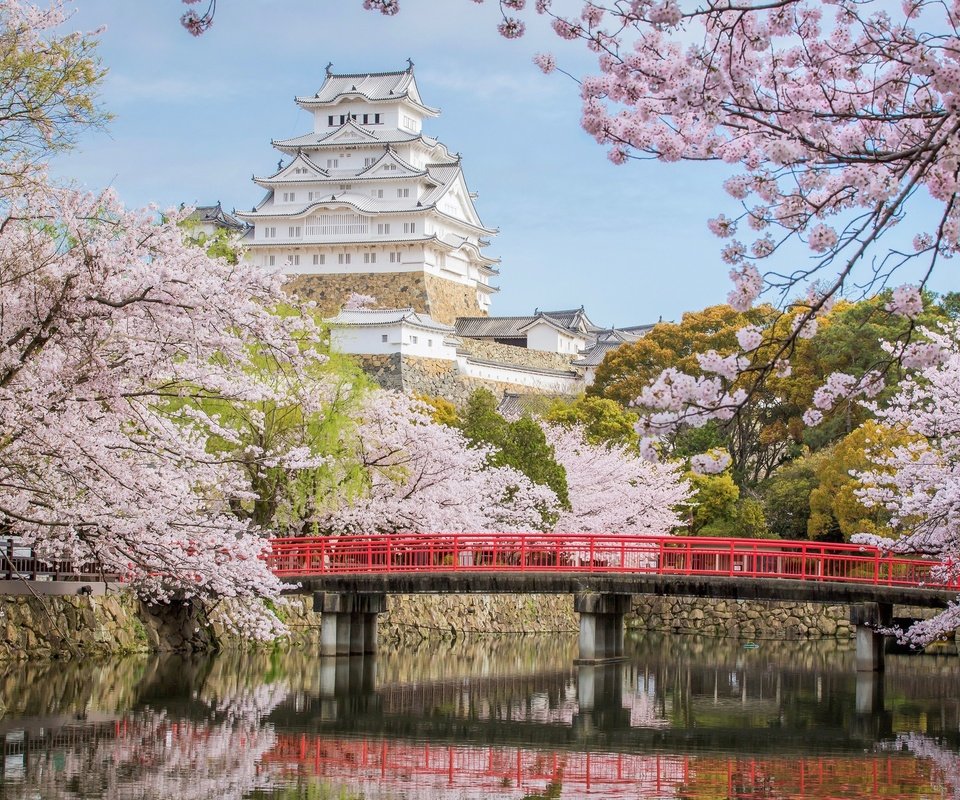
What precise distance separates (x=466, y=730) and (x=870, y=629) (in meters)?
9.37

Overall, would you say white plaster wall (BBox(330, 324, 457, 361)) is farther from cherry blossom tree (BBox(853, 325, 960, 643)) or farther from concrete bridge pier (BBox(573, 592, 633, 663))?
cherry blossom tree (BBox(853, 325, 960, 643))

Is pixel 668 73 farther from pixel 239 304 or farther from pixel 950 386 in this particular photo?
pixel 950 386

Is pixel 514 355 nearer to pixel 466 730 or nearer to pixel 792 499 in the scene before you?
pixel 792 499

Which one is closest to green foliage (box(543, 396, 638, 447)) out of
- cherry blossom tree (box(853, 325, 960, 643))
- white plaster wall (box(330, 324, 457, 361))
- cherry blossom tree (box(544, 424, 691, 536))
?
cherry blossom tree (box(544, 424, 691, 536))

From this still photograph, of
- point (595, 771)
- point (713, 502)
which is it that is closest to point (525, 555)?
point (595, 771)

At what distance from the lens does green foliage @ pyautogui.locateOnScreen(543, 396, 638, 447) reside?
3903 cm

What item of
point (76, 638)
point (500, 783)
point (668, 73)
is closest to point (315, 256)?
point (76, 638)

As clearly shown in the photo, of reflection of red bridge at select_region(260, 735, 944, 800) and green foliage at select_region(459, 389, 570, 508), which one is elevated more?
green foliage at select_region(459, 389, 570, 508)

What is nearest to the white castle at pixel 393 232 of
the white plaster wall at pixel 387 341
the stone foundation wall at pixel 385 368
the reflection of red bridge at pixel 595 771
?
the white plaster wall at pixel 387 341

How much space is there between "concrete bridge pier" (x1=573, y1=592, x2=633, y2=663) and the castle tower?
32.1 m

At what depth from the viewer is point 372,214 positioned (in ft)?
187

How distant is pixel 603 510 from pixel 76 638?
16564mm

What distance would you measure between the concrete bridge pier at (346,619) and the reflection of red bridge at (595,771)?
9.39 meters

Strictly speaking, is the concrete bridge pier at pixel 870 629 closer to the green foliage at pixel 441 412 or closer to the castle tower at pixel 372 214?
the green foliage at pixel 441 412
